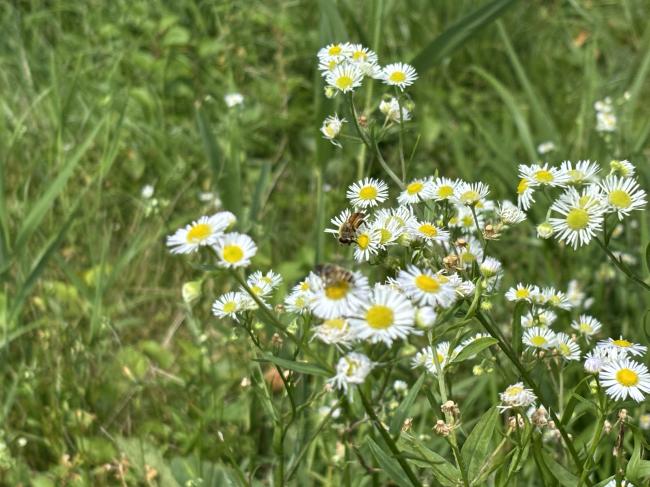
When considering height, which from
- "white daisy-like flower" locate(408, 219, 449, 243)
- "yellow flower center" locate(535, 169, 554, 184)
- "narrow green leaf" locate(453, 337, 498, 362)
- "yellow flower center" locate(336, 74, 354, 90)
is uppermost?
"yellow flower center" locate(336, 74, 354, 90)

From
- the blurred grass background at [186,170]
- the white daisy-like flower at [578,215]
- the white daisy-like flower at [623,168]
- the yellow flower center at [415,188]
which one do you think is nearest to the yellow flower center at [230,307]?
the blurred grass background at [186,170]

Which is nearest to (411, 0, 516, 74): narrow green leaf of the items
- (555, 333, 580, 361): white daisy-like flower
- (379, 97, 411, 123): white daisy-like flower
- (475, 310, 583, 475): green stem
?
(379, 97, 411, 123): white daisy-like flower

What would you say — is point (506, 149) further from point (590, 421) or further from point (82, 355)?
point (82, 355)

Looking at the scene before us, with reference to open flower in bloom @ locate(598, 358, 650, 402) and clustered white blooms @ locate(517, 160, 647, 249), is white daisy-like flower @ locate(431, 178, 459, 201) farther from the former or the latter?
open flower in bloom @ locate(598, 358, 650, 402)

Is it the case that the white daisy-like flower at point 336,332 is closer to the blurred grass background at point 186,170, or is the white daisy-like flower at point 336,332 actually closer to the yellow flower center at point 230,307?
the yellow flower center at point 230,307

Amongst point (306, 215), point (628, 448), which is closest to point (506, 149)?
point (306, 215)
